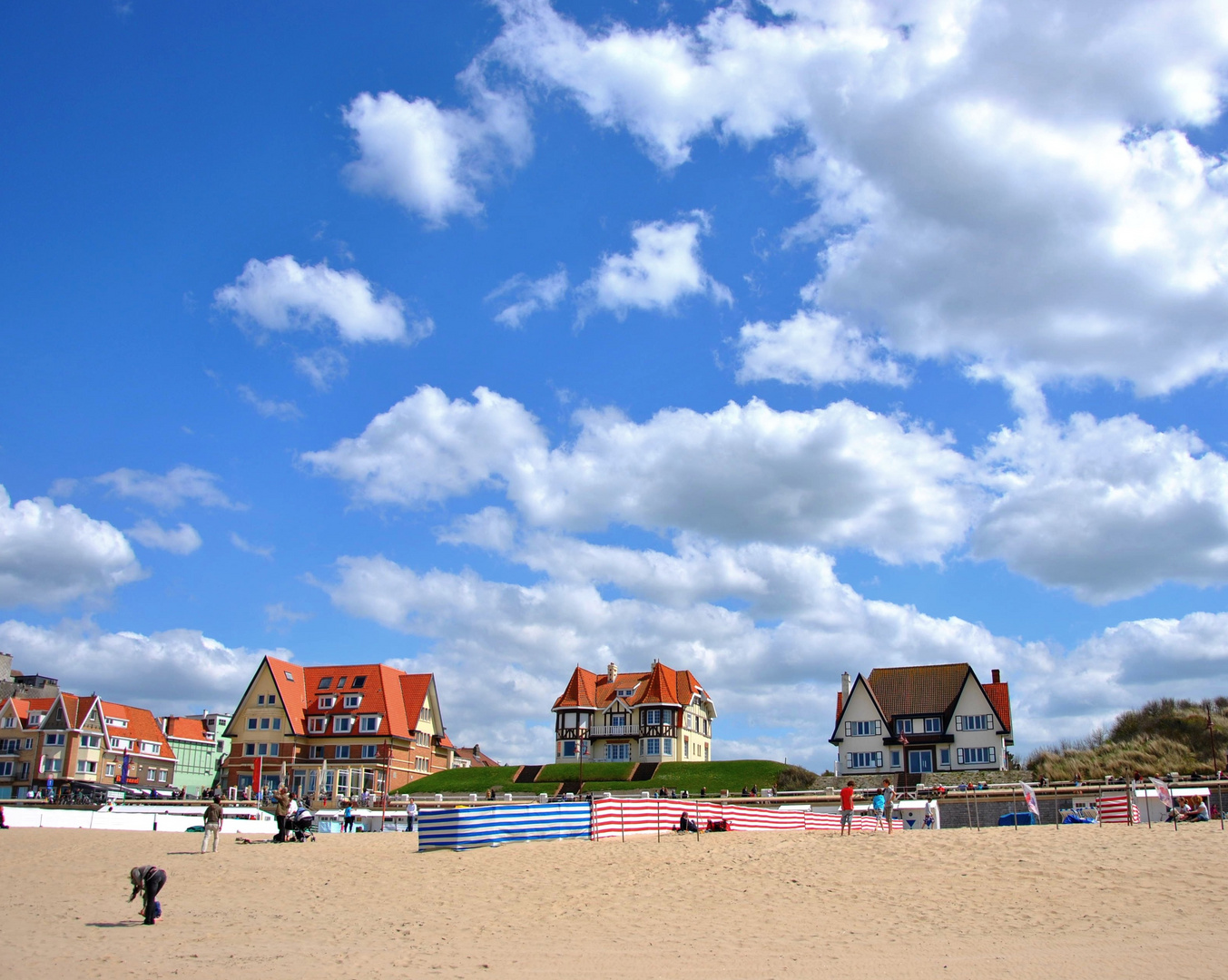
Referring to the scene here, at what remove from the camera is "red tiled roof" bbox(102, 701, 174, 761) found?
8656 cm

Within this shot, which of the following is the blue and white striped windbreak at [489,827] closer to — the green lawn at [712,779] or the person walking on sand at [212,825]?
the person walking on sand at [212,825]

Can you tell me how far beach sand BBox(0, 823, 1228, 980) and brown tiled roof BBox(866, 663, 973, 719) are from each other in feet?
136

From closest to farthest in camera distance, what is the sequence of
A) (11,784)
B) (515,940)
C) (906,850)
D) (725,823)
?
(515,940) < (906,850) < (725,823) < (11,784)

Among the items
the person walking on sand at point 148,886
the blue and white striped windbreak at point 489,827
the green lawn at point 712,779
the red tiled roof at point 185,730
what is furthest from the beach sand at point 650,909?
the red tiled roof at point 185,730

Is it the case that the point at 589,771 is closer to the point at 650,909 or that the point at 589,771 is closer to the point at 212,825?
the point at 212,825

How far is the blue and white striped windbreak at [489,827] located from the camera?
28031mm

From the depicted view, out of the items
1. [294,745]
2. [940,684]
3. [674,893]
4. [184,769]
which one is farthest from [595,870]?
[184,769]

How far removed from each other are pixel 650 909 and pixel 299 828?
16.9 meters

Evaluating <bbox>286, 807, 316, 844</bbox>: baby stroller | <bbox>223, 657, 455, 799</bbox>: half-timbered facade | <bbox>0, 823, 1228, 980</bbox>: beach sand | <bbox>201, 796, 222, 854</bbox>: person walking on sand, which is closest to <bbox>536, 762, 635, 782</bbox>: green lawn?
<bbox>223, 657, 455, 799</bbox>: half-timbered facade

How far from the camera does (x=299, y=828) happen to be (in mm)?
31906

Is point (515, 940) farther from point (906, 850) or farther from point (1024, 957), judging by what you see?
point (906, 850)

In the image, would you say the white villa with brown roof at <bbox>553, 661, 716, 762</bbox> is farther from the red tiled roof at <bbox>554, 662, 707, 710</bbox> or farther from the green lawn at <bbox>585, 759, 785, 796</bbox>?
the green lawn at <bbox>585, 759, 785, 796</bbox>

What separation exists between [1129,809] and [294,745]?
60.7 metres

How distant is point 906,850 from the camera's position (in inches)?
1006
